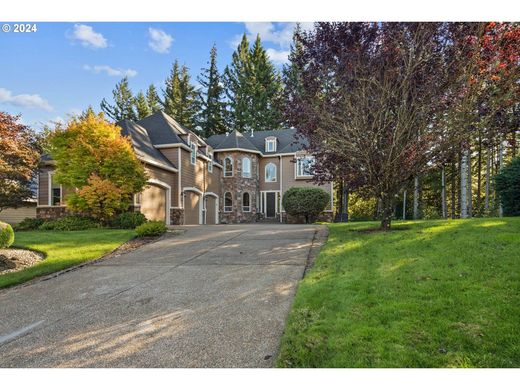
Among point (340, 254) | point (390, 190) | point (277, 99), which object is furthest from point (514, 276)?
point (277, 99)

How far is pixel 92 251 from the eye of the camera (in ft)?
26.5

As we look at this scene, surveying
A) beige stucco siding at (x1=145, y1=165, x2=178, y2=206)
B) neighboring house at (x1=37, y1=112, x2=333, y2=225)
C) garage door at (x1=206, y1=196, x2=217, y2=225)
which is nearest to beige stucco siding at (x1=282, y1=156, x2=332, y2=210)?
neighboring house at (x1=37, y1=112, x2=333, y2=225)

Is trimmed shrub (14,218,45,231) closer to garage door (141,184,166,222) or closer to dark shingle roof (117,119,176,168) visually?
garage door (141,184,166,222)

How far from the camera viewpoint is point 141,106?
117 ft

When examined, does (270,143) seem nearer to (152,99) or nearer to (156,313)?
(152,99)

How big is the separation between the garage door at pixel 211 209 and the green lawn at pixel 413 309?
15697mm

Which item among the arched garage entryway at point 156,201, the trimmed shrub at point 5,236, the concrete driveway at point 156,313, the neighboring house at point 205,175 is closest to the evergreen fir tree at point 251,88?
the neighboring house at point 205,175

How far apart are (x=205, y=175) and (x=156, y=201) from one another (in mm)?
5347

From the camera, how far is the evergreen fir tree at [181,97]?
35.3 meters

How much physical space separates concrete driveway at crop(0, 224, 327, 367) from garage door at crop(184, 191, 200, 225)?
10.7 m

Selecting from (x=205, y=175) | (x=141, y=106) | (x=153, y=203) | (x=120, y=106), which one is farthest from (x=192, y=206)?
(x=120, y=106)

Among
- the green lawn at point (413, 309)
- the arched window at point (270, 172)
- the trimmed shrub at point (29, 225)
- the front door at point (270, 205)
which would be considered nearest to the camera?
the green lawn at point (413, 309)

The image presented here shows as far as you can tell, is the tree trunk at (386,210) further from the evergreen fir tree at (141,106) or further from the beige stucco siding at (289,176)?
the evergreen fir tree at (141,106)

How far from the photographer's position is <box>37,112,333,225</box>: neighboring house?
15.3m
